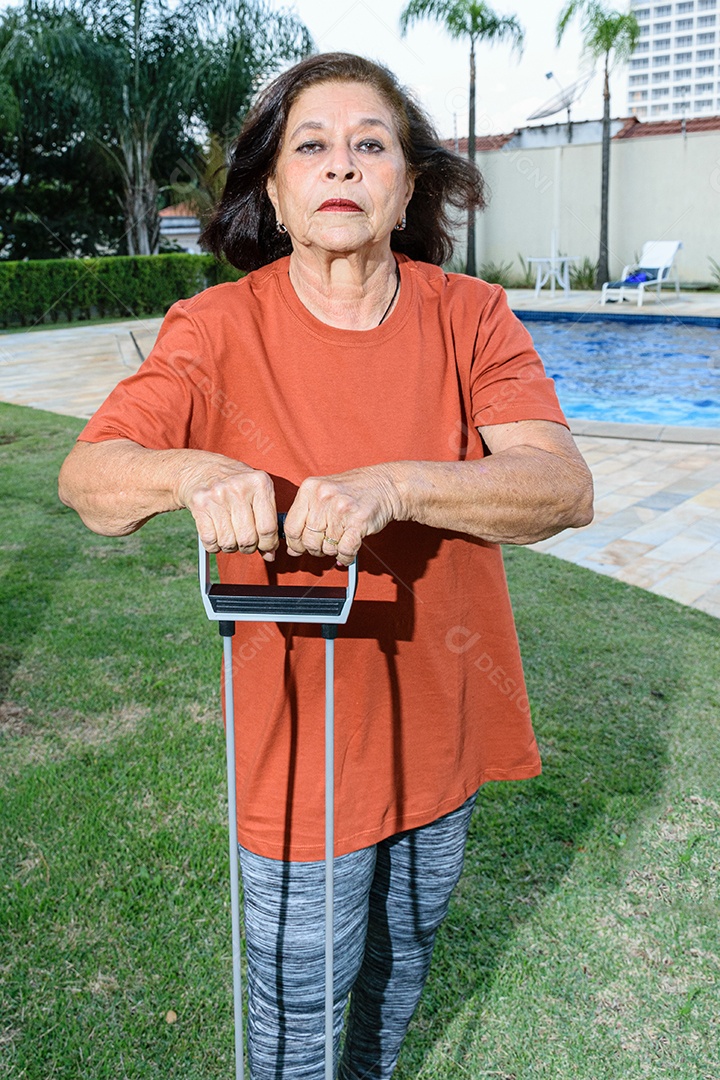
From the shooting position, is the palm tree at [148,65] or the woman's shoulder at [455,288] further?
the palm tree at [148,65]

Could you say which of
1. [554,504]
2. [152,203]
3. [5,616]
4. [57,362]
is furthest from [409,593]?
[152,203]

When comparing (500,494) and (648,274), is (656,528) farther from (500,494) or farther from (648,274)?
(648,274)

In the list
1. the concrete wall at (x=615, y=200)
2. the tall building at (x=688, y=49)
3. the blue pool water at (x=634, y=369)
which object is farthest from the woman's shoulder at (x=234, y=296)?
the tall building at (x=688, y=49)

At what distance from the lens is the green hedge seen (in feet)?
59.0

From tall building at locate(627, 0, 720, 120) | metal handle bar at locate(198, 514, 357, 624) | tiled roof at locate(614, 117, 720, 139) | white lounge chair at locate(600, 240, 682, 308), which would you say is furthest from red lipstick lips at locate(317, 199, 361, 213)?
tall building at locate(627, 0, 720, 120)

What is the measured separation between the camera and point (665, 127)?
22.0m

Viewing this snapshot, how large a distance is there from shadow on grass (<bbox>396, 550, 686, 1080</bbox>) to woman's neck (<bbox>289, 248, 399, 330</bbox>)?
5.67 ft

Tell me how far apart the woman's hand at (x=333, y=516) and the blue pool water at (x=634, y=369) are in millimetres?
10531

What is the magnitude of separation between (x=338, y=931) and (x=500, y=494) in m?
0.77

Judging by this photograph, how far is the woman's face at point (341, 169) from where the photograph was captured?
151 centimetres

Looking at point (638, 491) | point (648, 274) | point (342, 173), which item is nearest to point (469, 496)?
point (342, 173)

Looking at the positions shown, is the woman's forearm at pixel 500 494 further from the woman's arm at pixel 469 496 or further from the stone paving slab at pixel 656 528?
the stone paving slab at pixel 656 528

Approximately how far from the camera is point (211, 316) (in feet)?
4.92

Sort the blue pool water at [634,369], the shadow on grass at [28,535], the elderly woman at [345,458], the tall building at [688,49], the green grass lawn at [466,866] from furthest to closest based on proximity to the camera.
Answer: the tall building at [688,49] < the blue pool water at [634,369] < the shadow on grass at [28,535] < the green grass lawn at [466,866] < the elderly woman at [345,458]
